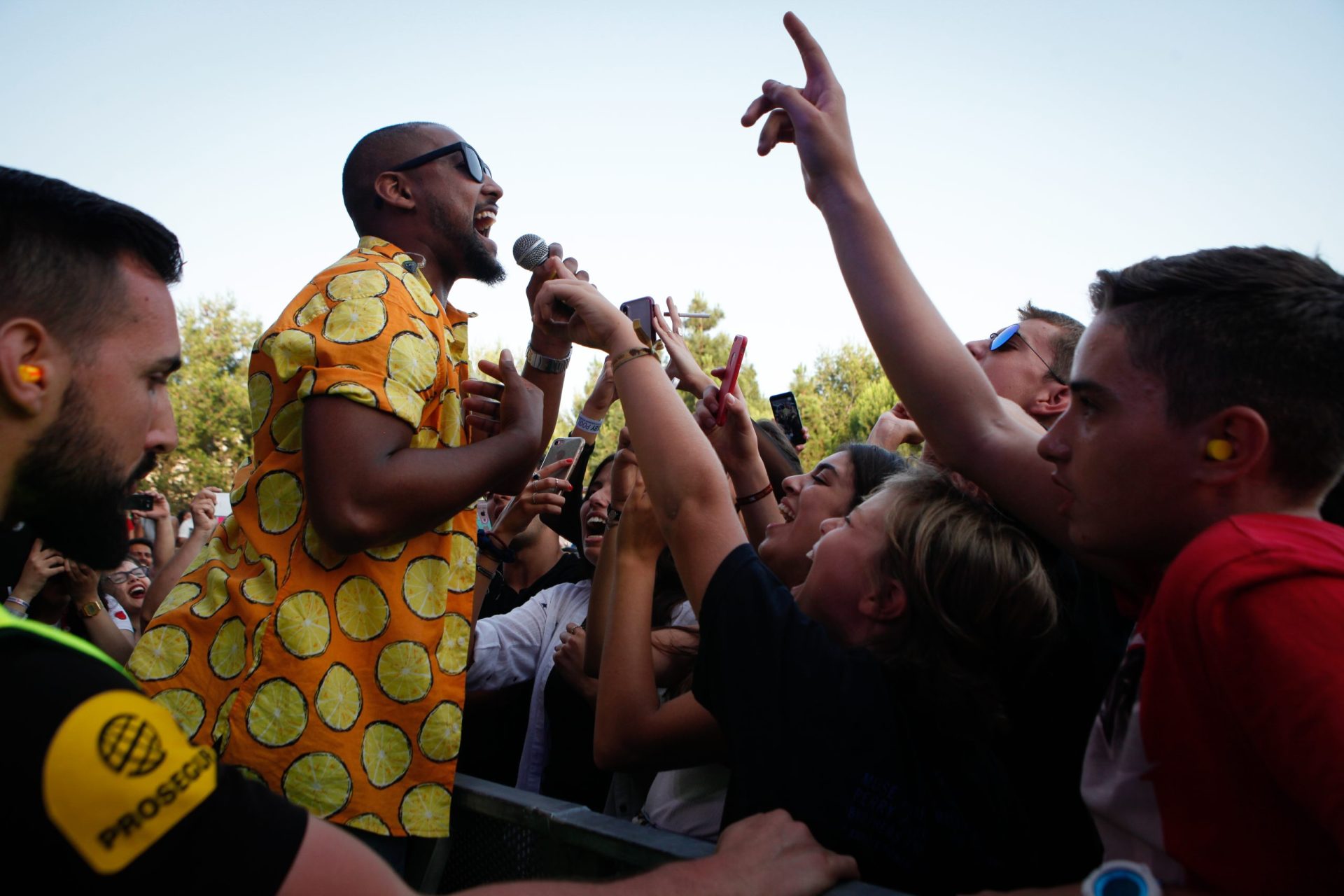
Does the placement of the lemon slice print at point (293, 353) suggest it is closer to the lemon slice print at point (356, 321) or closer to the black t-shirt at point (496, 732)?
the lemon slice print at point (356, 321)

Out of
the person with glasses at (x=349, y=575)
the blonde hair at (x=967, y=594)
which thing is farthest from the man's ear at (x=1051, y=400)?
the person with glasses at (x=349, y=575)

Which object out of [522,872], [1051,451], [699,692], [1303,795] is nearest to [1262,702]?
[1303,795]

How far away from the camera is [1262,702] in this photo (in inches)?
40.4

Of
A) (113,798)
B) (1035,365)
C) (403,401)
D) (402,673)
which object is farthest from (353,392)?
(1035,365)

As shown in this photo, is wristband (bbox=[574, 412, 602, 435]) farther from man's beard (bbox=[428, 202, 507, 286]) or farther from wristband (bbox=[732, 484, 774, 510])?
man's beard (bbox=[428, 202, 507, 286])

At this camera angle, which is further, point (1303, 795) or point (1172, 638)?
point (1172, 638)

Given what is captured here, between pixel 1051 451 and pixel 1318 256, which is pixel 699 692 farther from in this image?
pixel 1318 256

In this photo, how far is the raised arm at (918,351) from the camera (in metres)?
1.86

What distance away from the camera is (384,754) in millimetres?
2072

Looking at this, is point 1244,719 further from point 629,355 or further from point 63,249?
point 63,249

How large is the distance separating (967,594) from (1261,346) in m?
0.78

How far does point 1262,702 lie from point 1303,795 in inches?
3.9

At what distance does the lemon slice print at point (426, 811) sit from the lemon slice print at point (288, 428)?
2.78 ft

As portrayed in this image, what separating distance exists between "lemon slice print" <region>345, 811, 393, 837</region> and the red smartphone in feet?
5.06
